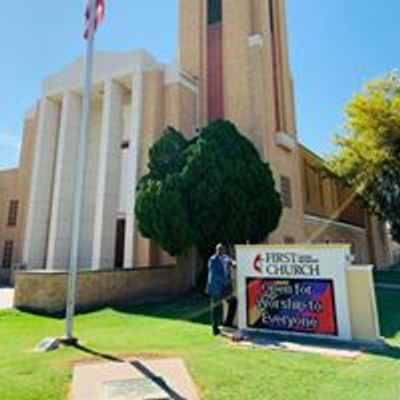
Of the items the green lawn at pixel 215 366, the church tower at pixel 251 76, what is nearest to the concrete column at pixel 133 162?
the church tower at pixel 251 76

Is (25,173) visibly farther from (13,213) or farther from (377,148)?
(377,148)

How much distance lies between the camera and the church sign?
767 centimetres

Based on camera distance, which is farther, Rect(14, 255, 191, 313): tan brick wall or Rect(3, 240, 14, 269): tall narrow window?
Rect(3, 240, 14, 269): tall narrow window

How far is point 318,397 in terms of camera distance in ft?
14.3

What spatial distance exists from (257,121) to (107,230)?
1024cm

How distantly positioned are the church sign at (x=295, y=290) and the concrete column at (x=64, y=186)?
1596 centimetres

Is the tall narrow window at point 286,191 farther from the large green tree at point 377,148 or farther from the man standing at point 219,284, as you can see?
the man standing at point 219,284

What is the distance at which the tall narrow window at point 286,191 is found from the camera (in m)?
21.4

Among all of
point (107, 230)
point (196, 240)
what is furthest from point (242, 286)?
point (107, 230)

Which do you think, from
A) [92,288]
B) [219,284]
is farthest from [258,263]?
[92,288]

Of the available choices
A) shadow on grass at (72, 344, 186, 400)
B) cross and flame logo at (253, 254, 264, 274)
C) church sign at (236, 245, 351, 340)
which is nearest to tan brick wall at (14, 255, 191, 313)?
shadow on grass at (72, 344, 186, 400)

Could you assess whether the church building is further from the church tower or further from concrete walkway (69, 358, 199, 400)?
concrete walkway (69, 358, 199, 400)

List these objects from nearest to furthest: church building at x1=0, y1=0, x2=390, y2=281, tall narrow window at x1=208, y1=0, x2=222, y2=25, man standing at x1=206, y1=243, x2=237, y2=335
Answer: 1. man standing at x1=206, y1=243, x2=237, y2=335
2. church building at x1=0, y1=0, x2=390, y2=281
3. tall narrow window at x1=208, y1=0, x2=222, y2=25

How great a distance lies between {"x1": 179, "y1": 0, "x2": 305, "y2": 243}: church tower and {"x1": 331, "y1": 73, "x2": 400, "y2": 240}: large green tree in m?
3.77
